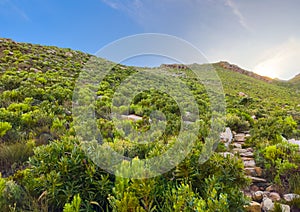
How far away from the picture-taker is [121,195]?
Result: 243 centimetres

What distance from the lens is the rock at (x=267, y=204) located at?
3327 mm

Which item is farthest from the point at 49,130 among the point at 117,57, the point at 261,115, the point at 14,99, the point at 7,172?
the point at 261,115

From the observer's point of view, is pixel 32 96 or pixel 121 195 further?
pixel 32 96

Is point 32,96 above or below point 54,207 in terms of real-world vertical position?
above

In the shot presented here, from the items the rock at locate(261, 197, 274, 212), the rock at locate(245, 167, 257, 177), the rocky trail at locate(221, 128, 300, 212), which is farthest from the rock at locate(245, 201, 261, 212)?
the rock at locate(245, 167, 257, 177)

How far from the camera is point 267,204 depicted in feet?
11.2

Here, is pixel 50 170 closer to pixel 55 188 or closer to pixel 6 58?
pixel 55 188

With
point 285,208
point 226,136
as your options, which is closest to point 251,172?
point 285,208

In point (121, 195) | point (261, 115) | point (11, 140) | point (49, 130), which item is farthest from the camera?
point (261, 115)

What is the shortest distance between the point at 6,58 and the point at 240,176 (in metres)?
18.4

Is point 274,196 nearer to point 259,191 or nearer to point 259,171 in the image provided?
point 259,191

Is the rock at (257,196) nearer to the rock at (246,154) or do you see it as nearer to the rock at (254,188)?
the rock at (254,188)

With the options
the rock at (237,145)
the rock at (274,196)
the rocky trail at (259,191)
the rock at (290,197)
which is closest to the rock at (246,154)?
the rocky trail at (259,191)

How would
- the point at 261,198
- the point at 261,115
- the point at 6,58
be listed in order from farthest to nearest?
the point at 6,58 → the point at 261,115 → the point at 261,198
